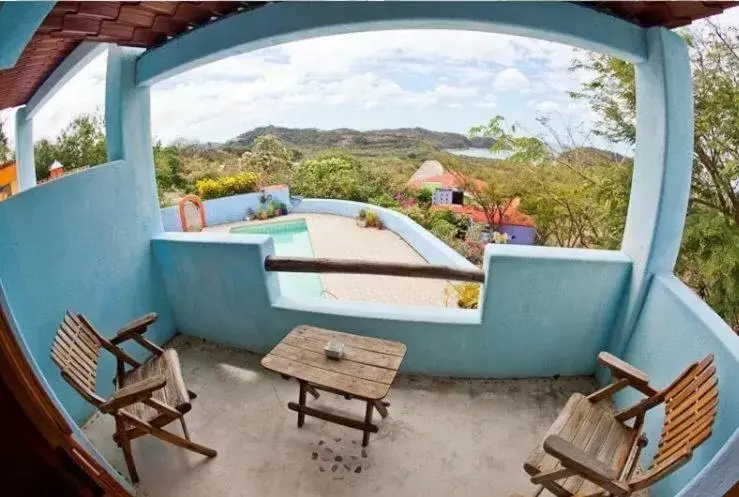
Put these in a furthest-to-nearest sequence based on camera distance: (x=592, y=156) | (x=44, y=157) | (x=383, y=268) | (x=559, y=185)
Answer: (x=44, y=157), (x=559, y=185), (x=592, y=156), (x=383, y=268)

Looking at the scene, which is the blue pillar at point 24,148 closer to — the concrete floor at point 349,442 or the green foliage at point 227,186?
the green foliage at point 227,186

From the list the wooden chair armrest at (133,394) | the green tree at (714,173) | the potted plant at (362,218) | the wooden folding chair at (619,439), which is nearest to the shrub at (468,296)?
the green tree at (714,173)

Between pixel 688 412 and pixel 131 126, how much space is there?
4.27 metres

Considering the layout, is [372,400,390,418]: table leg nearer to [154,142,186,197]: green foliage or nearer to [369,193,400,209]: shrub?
[369,193,400,209]: shrub

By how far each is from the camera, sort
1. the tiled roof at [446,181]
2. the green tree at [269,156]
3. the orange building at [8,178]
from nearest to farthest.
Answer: the orange building at [8,178]
the tiled roof at [446,181]
the green tree at [269,156]

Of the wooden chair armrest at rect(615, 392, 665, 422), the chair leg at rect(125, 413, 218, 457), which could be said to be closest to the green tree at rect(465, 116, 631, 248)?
the wooden chair armrest at rect(615, 392, 665, 422)

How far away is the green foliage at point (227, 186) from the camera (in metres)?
10.6

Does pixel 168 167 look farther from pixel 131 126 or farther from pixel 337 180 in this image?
pixel 131 126

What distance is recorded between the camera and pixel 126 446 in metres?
2.71

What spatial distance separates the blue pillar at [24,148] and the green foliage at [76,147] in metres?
1.68

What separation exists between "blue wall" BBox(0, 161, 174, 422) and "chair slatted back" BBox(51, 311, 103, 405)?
20 cm


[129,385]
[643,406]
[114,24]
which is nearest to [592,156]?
[643,406]

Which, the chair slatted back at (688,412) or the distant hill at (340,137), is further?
the distant hill at (340,137)

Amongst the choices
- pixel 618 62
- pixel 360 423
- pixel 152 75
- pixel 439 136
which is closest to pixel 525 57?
pixel 439 136
